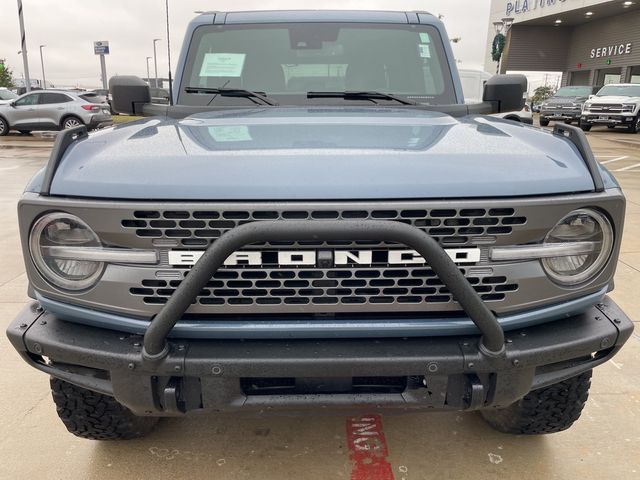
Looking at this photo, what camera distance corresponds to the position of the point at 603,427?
264 centimetres

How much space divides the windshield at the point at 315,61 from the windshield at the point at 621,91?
66.3 feet

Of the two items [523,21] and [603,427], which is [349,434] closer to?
[603,427]

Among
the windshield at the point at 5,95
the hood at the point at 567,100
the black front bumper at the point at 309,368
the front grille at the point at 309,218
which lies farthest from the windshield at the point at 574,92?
the front grille at the point at 309,218

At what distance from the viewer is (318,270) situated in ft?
5.49

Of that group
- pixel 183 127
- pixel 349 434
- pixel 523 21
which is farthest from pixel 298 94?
pixel 523 21

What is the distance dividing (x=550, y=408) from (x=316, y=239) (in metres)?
1.41

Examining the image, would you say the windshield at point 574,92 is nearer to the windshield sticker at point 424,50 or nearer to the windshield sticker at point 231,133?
the windshield sticker at point 424,50

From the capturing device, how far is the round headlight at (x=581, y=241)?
1789 mm

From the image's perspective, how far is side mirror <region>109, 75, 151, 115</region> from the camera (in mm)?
3229

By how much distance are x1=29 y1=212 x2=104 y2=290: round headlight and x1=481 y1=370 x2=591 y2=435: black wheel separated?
5.77 ft

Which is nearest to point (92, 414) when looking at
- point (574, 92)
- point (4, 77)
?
point (574, 92)

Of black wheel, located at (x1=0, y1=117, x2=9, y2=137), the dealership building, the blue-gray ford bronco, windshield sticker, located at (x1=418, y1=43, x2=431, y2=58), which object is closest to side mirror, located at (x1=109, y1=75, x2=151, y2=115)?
the blue-gray ford bronco

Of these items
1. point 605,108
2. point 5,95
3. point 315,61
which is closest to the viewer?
point 315,61

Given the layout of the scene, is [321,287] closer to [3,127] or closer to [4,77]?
[3,127]
